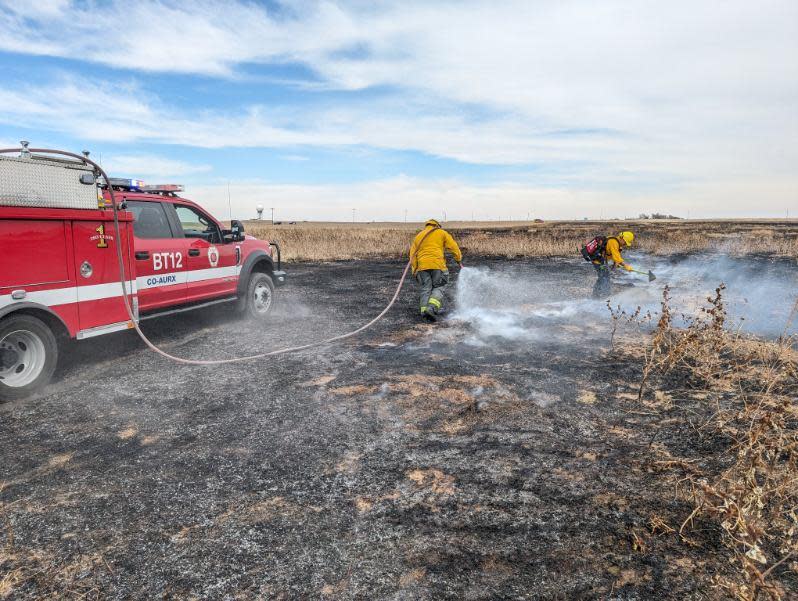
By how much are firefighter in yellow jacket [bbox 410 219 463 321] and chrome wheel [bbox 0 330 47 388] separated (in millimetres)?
5697

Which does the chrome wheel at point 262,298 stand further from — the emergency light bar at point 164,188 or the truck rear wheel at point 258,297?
the emergency light bar at point 164,188

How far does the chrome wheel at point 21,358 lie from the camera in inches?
212

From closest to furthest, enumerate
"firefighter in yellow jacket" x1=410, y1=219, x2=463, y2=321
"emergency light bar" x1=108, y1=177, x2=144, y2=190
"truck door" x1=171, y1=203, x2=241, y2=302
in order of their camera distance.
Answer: "emergency light bar" x1=108, y1=177, x2=144, y2=190 < "truck door" x1=171, y1=203, x2=241, y2=302 < "firefighter in yellow jacket" x1=410, y1=219, x2=463, y2=321

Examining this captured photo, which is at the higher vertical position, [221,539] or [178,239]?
[178,239]

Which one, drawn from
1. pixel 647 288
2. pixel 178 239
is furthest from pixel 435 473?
pixel 647 288

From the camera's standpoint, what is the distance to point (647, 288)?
13.2 m

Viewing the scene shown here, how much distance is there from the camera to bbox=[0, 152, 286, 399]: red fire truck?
5.29 metres

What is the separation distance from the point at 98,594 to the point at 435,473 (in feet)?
7.29

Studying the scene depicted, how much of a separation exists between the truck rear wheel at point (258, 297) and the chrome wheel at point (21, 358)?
3847mm

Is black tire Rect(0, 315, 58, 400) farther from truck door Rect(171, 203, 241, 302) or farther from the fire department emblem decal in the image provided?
the fire department emblem decal

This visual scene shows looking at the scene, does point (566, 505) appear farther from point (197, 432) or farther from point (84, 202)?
point (84, 202)

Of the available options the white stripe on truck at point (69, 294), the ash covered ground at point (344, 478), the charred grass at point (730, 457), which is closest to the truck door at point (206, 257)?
the ash covered ground at point (344, 478)

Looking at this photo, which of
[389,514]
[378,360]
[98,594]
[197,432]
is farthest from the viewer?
[378,360]

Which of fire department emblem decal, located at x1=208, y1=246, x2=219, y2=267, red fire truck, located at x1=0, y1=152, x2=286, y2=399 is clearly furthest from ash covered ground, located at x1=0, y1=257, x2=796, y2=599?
fire department emblem decal, located at x1=208, y1=246, x2=219, y2=267
